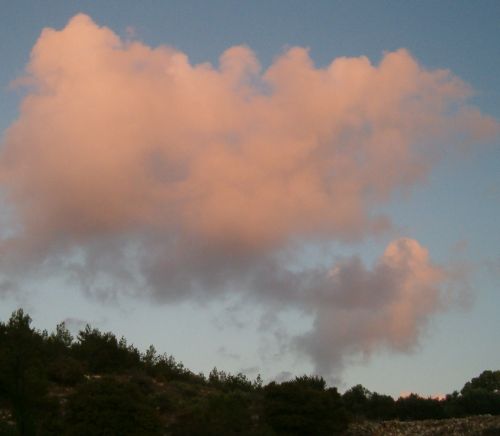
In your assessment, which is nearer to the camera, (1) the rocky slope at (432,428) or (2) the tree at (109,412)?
(2) the tree at (109,412)

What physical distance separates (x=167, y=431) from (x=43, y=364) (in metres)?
10.4

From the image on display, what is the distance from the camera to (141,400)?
3459 cm

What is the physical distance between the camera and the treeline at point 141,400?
32906 mm

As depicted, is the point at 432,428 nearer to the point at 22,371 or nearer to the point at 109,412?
the point at 109,412

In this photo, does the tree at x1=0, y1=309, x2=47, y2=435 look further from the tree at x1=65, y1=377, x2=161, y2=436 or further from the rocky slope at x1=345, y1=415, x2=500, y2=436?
the rocky slope at x1=345, y1=415, x2=500, y2=436

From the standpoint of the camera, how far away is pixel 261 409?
44.5 metres

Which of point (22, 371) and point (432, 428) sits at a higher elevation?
point (22, 371)

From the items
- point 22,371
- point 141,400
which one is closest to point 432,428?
point 141,400

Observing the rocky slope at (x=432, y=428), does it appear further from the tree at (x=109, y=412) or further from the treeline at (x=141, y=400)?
the tree at (x=109, y=412)

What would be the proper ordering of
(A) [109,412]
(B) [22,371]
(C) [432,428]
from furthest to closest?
(C) [432,428]
(B) [22,371]
(A) [109,412]

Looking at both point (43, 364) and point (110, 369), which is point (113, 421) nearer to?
point (43, 364)

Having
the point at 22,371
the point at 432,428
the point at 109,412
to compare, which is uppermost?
the point at 22,371

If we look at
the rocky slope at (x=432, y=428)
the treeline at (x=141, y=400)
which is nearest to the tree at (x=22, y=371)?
the treeline at (x=141, y=400)

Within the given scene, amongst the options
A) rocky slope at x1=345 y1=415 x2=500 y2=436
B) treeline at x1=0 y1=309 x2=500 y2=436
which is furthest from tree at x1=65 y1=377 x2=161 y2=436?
rocky slope at x1=345 y1=415 x2=500 y2=436
